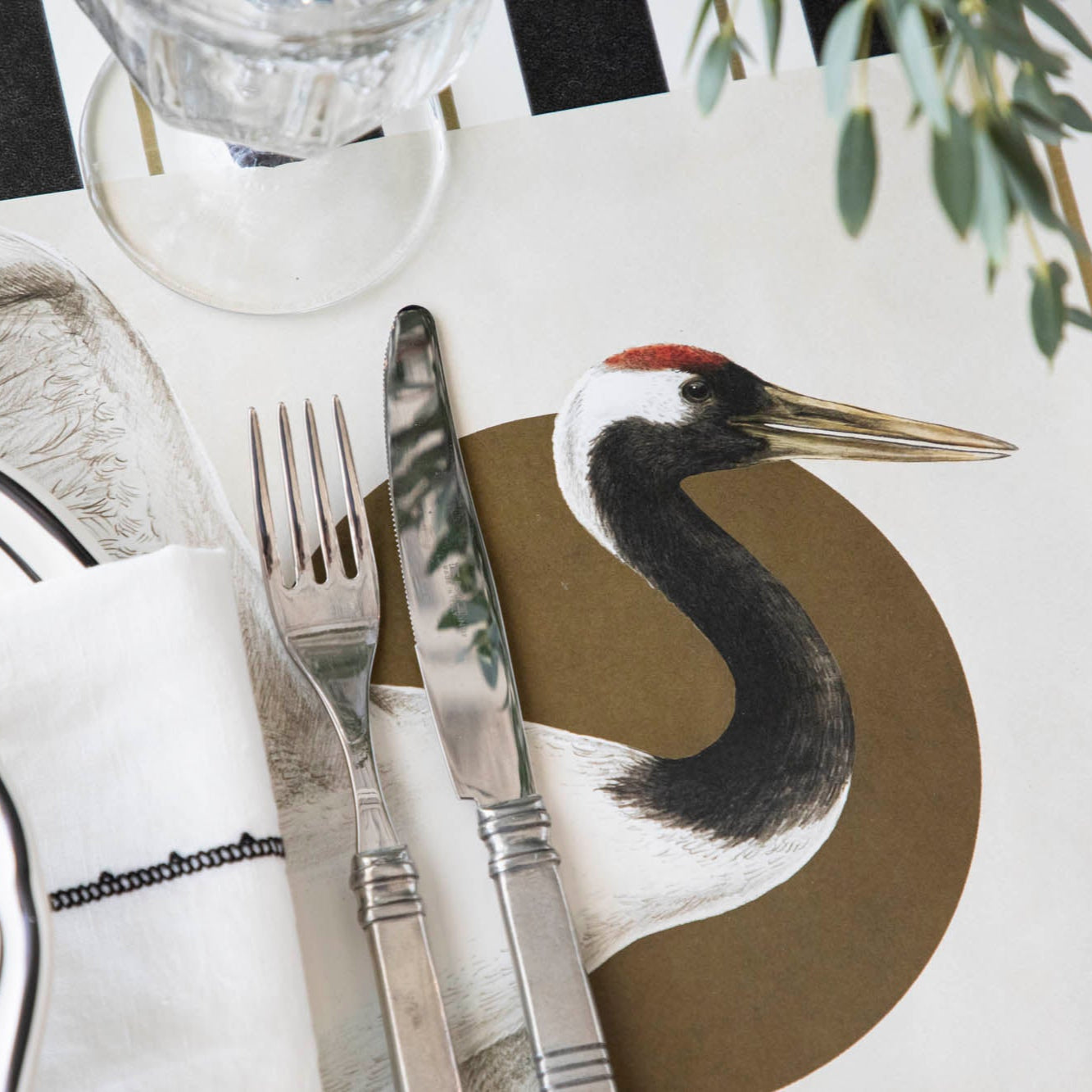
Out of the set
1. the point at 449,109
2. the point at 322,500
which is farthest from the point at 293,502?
the point at 449,109

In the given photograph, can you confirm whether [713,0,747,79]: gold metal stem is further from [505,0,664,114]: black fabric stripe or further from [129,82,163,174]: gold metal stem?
[129,82,163,174]: gold metal stem

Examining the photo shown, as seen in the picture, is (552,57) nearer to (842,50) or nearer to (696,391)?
(696,391)

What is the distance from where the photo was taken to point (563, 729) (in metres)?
0.44

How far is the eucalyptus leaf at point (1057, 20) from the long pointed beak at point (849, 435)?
23 cm

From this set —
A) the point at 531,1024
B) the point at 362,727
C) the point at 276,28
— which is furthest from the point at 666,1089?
the point at 276,28

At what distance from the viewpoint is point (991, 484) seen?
0.49 meters

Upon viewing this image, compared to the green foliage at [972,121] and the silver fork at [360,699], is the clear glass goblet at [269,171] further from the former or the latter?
the green foliage at [972,121]

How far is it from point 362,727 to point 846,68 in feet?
0.94

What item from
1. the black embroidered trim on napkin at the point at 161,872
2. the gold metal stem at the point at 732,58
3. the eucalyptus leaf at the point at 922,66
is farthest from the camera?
the gold metal stem at the point at 732,58

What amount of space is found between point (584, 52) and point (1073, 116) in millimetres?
319

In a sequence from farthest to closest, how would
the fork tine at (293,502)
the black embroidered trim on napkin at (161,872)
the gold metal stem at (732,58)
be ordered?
the gold metal stem at (732,58) < the fork tine at (293,502) < the black embroidered trim on napkin at (161,872)

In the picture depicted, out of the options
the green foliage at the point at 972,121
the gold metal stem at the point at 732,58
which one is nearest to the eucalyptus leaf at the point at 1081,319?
the green foliage at the point at 972,121

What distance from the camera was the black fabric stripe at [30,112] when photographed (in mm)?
478

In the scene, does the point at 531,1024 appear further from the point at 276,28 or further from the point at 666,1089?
the point at 276,28
